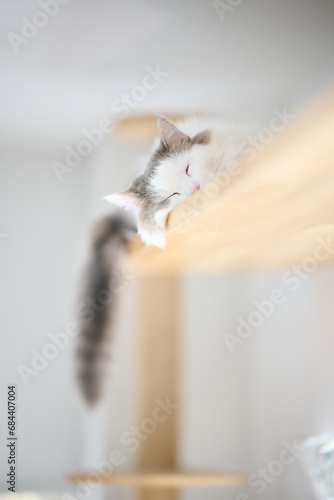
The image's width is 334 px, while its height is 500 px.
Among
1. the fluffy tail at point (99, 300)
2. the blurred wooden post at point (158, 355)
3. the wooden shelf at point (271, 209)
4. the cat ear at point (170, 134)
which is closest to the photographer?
the wooden shelf at point (271, 209)

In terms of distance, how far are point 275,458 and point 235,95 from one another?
111cm

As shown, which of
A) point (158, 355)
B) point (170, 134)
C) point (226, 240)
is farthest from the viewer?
point (158, 355)

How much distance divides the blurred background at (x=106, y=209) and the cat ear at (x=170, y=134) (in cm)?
66

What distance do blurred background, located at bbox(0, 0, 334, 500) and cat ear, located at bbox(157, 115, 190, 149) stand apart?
66 cm

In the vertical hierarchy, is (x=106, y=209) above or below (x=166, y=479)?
above

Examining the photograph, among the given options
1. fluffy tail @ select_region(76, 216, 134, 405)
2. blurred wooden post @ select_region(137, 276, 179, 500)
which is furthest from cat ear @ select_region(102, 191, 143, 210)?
blurred wooden post @ select_region(137, 276, 179, 500)

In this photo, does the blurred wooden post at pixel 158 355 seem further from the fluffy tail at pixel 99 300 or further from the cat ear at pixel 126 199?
the cat ear at pixel 126 199

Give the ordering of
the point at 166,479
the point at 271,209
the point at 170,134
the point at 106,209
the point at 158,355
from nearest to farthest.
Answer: the point at 271,209 < the point at 170,134 < the point at 166,479 < the point at 158,355 < the point at 106,209

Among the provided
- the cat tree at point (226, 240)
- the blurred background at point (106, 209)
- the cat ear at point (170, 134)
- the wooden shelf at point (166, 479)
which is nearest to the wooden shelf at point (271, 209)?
the cat tree at point (226, 240)

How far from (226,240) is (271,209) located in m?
0.31

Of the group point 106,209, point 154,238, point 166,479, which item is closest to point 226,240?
point 154,238

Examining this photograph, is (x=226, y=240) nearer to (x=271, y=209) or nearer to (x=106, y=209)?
(x=271, y=209)

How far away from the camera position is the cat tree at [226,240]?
70 cm

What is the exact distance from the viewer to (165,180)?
1.09 m
